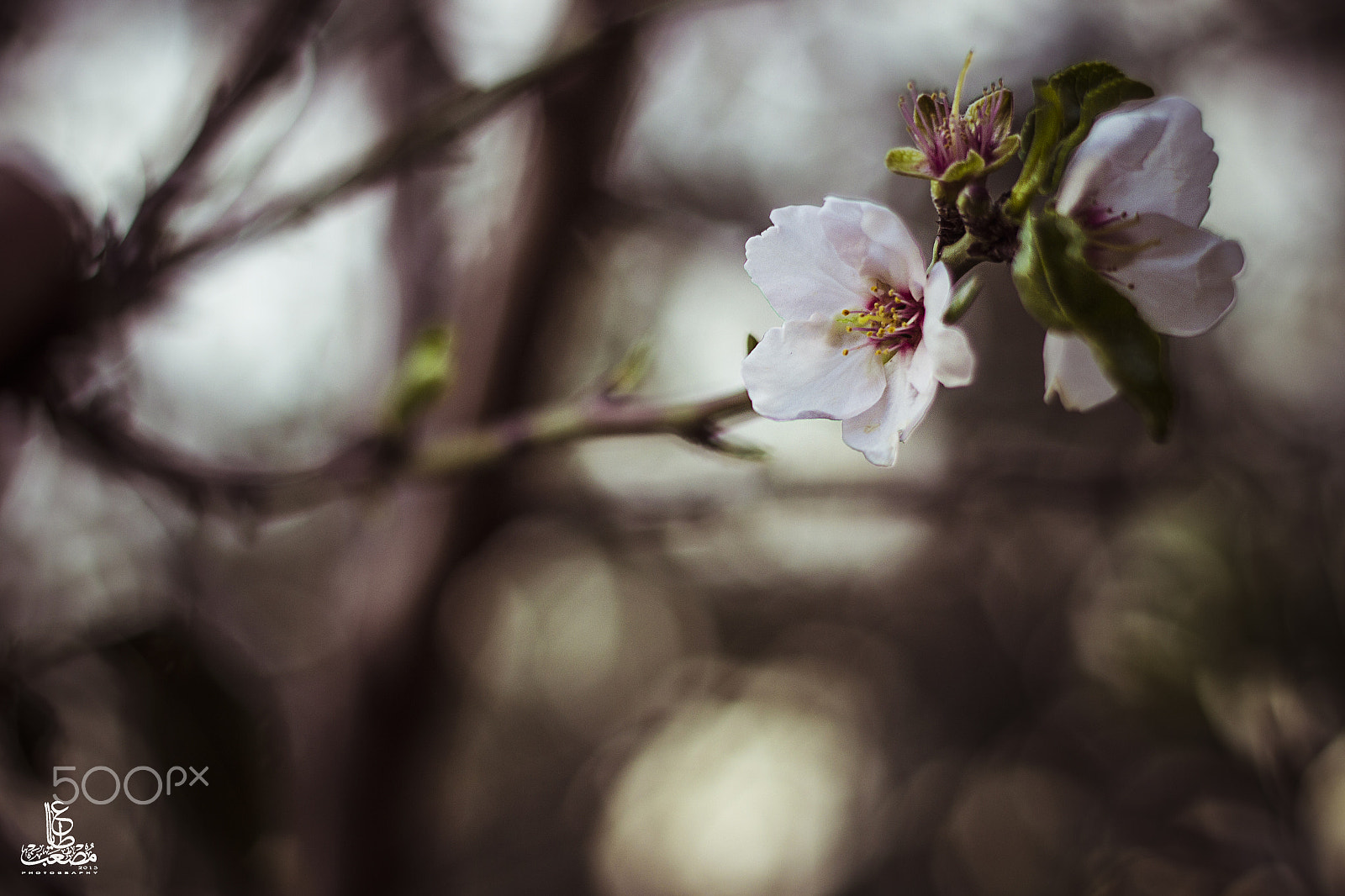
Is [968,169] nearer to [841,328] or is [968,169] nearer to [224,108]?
[841,328]

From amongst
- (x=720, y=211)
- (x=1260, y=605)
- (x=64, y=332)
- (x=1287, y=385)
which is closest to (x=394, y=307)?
(x=720, y=211)

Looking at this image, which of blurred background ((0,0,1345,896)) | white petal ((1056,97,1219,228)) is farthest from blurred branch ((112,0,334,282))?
white petal ((1056,97,1219,228))

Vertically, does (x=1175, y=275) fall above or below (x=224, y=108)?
below

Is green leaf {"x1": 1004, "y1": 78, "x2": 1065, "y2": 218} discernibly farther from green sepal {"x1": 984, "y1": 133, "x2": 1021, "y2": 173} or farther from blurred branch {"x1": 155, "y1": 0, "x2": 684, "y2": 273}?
blurred branch {"x1": 155, "y1": 0, "x2": 684, "y2": 273}

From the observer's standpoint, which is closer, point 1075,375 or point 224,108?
point 1075,375

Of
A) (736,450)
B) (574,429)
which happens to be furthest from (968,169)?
(574,429)

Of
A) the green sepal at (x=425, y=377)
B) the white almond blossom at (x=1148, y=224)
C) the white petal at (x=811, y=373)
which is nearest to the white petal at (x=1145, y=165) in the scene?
the white almond blossom at (x=1148, y=224)
